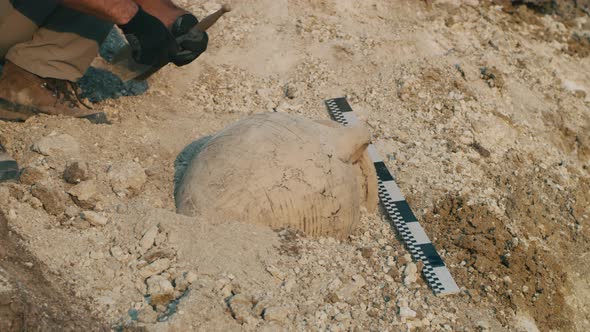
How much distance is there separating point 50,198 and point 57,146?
0.51m

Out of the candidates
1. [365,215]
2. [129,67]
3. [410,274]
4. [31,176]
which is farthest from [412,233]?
[31,176]

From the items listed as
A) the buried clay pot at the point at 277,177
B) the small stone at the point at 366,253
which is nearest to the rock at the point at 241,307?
the buried clay pot at the point at 277,177

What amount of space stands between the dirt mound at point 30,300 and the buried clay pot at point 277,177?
0.88 meters

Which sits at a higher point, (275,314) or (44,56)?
(44,56)

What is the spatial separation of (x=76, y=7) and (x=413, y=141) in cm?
274

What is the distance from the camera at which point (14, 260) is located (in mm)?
3367

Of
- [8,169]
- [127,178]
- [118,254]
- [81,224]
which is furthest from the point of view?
[127,178]

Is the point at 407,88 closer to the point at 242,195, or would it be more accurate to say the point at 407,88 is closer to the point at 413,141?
the point at 413,141

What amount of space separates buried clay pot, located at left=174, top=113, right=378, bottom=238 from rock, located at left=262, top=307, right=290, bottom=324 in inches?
25.2

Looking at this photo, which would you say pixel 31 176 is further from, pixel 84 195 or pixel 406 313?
pixel 406 313

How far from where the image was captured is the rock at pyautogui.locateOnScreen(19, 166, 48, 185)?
153 inches

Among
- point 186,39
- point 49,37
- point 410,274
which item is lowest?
point 410,274

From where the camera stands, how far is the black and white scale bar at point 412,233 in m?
4.16

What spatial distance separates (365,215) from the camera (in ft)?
15.1
